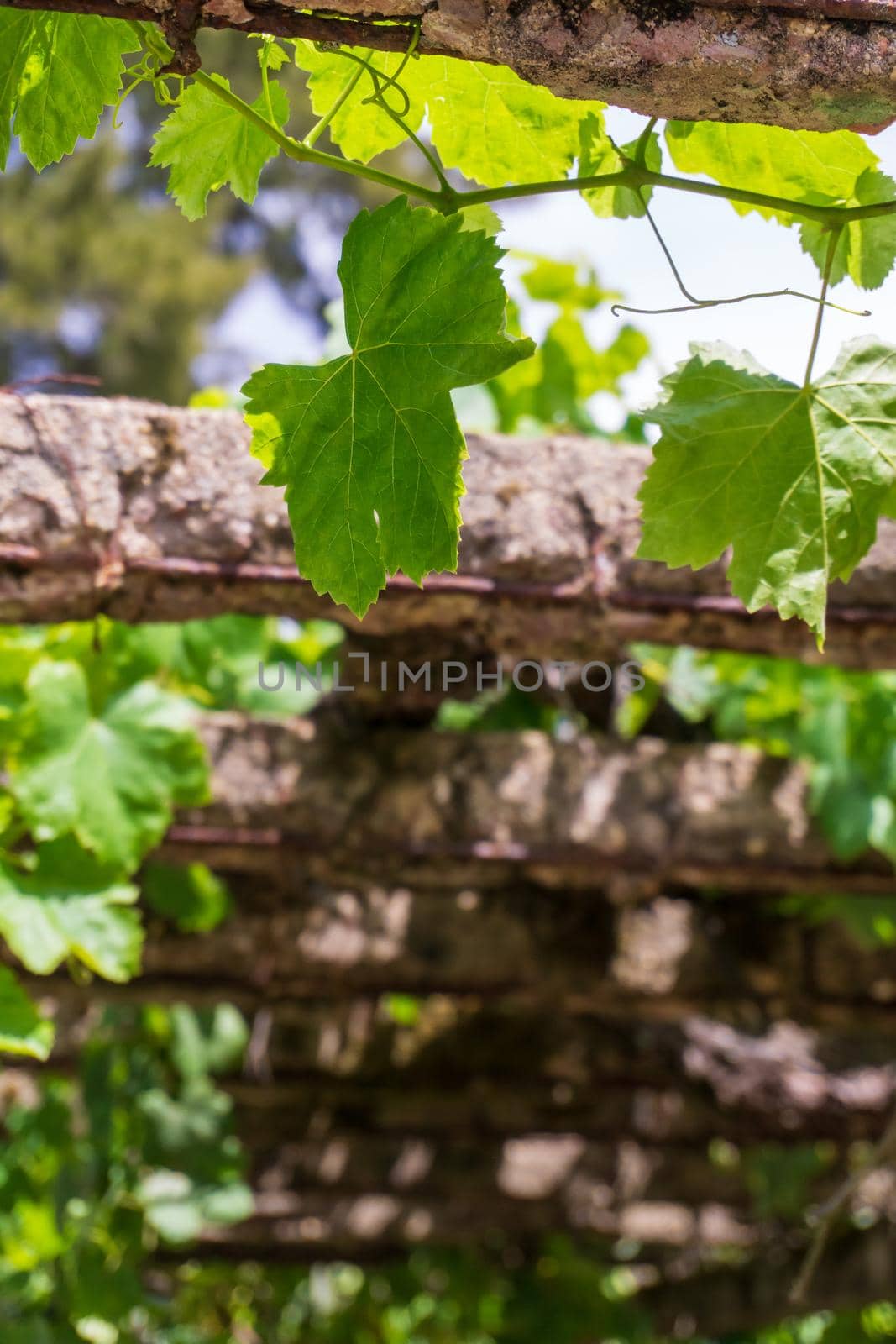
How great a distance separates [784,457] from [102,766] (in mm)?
1167

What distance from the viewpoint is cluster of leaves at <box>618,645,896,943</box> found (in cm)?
227

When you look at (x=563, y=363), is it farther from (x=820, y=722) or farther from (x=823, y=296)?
(x=823, y=296)

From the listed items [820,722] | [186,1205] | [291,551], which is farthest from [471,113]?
[186,1205]

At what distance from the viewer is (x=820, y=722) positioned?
2387 millimetres

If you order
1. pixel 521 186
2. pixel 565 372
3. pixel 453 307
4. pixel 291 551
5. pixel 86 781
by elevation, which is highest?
pixel 565 372

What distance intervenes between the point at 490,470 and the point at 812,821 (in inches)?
41.3

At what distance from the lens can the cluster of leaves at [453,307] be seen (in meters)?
0.84

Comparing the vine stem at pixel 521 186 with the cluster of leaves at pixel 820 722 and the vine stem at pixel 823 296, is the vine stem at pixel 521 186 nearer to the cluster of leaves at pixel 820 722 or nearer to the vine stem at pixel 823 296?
the vine stem at pixel 823 296

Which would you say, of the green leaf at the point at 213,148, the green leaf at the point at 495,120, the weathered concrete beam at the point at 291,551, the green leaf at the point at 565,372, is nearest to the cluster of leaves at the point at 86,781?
the weathered concrete beam at the point at 291,551

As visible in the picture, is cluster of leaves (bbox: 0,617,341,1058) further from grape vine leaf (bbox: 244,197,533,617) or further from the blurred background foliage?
grape vine leaf (bbox: 244,197,533,617)

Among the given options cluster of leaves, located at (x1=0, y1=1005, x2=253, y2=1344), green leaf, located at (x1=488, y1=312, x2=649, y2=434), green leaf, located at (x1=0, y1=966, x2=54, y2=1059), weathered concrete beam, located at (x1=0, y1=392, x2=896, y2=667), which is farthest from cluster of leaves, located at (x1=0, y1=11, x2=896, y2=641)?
cluster of leaves, located at (x1=0, y1=1005, x2=253, y2=1344)

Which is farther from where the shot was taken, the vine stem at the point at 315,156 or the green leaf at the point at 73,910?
the green leaf at the point at 73,910

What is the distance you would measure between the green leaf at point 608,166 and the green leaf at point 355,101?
13cm

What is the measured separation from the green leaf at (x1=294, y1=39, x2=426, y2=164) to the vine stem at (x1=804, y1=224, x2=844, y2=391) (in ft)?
1.06
